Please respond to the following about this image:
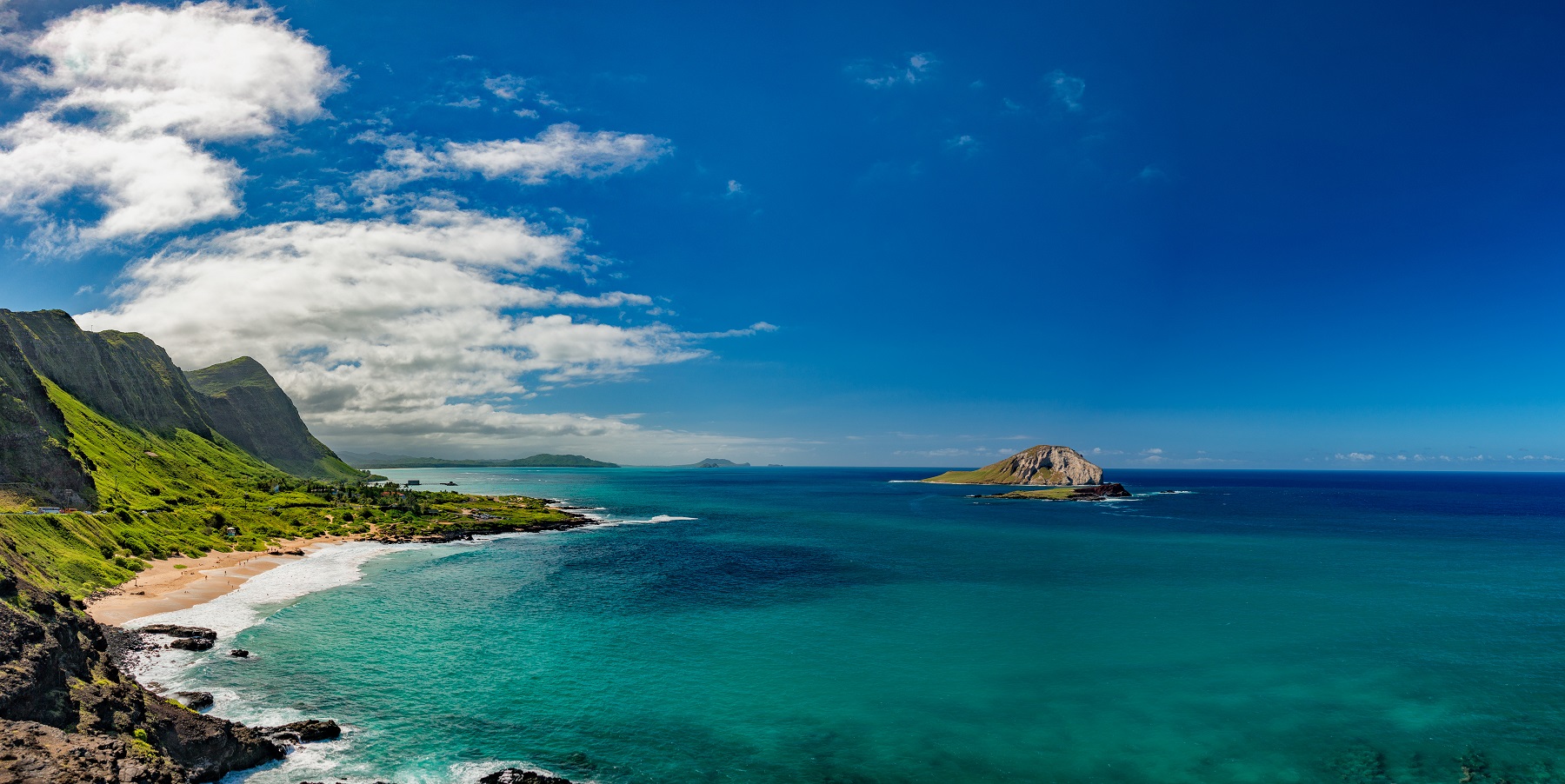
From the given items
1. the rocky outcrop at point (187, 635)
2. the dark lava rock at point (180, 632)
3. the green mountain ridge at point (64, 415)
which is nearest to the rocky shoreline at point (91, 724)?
the rocky outcrop at point (187, 635)

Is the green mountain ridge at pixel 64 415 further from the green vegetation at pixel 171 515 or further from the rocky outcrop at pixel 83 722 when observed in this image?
the rocky outcrop at pixel 83 722

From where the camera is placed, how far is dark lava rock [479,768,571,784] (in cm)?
3133

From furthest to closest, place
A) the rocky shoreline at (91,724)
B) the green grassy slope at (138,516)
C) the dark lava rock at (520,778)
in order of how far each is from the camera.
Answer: the green grassy slope at (138,516), the dark lava rock at (520,778), the rocky shoreline at (91,724)

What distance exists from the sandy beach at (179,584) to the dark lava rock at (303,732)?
3241 centimetres

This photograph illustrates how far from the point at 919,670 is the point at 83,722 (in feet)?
149

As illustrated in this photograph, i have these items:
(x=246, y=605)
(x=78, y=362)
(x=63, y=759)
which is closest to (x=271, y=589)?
(x=246, y=605)

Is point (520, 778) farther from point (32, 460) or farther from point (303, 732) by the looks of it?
point (32, 460)

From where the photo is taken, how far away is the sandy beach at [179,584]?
194 feet

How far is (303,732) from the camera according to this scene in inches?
1403

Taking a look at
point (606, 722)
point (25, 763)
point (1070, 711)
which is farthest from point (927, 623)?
point (25, 763)

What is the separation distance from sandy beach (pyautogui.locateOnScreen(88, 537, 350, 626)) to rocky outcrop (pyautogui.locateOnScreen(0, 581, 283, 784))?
27554 millimetres

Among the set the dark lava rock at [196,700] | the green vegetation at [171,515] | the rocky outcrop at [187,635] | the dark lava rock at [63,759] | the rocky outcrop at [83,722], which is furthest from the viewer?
the green vegetation at [171,515]

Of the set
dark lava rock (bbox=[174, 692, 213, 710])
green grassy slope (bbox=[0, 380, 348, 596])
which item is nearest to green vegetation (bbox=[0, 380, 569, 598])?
green grassy slope (bbox=[0, 380, 348, 596])

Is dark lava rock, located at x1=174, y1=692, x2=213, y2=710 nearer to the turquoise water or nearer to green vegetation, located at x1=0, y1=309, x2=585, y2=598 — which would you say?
the turquoise water
